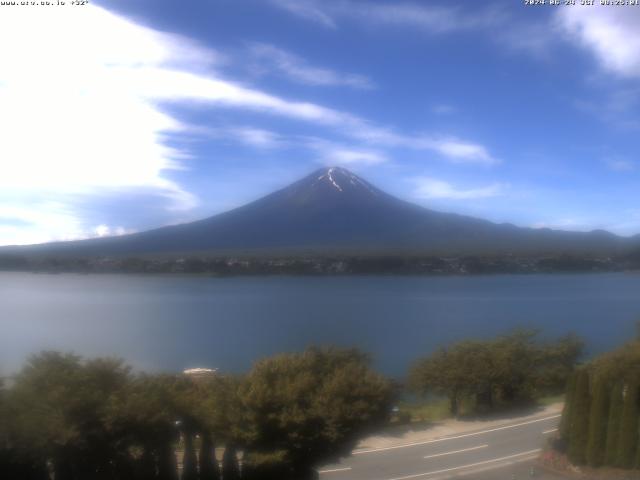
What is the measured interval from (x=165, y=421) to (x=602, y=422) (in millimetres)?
4964

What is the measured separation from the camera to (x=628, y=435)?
22.0 feet

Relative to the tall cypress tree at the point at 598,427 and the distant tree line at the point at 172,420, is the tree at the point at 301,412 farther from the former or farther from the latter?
the tall cypress tree at the point at 598,427

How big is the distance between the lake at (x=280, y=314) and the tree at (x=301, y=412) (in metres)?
4.92

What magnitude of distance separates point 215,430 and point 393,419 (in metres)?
5.62

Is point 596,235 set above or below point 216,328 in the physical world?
above

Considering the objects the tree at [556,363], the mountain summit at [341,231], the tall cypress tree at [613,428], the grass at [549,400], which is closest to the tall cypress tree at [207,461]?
the tall cypress tree at [613,428]

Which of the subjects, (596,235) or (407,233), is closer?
(596,235)

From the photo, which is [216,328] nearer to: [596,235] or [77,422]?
[77,422]

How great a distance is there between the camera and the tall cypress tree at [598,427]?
6.90 meters

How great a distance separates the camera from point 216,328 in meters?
25.5

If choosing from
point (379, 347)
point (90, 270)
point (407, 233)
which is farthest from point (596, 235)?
point (90, 270)

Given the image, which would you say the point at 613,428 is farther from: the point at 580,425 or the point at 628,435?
the point at 580,425

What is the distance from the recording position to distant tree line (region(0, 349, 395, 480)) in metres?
4.99

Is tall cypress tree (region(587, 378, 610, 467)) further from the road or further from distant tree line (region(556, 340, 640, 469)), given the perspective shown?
the road
